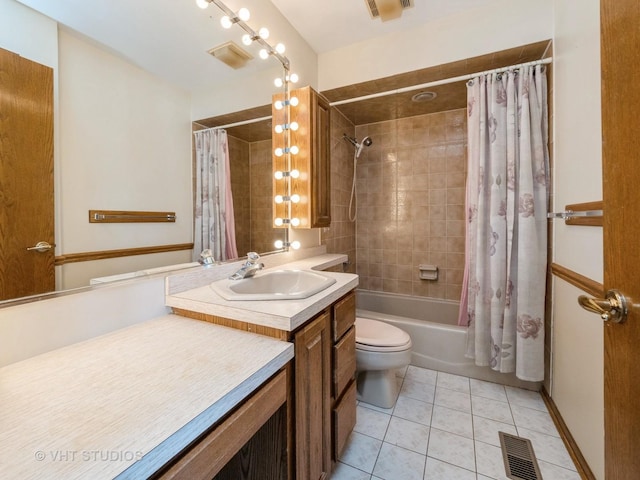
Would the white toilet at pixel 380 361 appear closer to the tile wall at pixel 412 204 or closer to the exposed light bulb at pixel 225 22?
the tile wall at pixel 412 204

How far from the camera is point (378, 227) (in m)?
2.81

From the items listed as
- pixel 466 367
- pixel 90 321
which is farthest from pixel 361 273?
pixel 90 321

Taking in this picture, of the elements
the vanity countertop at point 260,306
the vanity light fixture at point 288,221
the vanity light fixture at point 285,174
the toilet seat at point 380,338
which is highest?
the vanity light fixture at point 285,174

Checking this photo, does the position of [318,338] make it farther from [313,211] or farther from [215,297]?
[313,211]

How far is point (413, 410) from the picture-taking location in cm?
162

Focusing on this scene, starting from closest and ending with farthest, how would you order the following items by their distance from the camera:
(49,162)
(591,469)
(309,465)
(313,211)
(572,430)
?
(49,162) < (309,465) < (591,469) < (572,430) < (313,211)

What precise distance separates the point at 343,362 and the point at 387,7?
2.06 metres

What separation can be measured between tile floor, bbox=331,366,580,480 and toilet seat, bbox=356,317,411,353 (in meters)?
0.40

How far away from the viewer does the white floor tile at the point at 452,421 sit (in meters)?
1.45

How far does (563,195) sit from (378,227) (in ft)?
5.05

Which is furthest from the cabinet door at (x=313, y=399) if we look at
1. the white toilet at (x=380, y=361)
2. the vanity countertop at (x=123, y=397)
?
the white toilet at (x=380, y=361)

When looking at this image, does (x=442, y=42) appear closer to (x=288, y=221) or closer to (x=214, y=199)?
(x=288, y=221)

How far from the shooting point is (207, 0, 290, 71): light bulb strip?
51.2 inches

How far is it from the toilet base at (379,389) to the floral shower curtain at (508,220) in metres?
0.65
